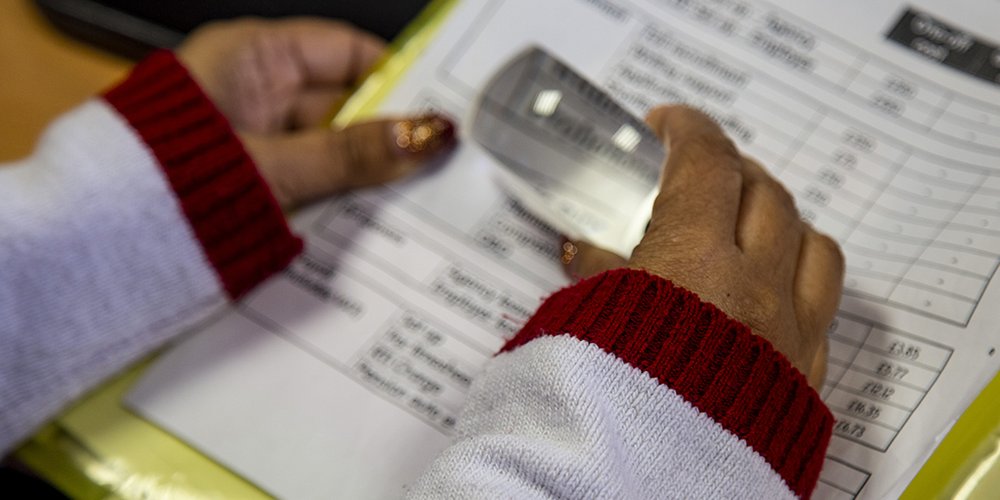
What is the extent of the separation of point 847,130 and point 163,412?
348 millimetres

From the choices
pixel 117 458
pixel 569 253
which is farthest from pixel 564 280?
pixel 117 458

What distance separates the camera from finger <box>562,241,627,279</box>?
389mm

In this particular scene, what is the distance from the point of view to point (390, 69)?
0.49 meters

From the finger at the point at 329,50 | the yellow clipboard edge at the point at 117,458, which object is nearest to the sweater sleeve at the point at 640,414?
the yellow clipboard edge at the point at 117,458

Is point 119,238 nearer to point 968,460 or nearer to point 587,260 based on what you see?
point 587,260

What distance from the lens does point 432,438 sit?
0.39 metres

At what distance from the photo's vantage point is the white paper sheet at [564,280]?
0.37m

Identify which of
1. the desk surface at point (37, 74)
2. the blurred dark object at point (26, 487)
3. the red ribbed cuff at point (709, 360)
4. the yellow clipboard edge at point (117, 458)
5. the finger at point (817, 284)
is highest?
the finger at point (817, 284)

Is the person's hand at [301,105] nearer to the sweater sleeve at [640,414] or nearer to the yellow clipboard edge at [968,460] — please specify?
the sweater sleeve at [640,414]

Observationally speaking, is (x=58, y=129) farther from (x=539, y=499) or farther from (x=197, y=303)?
(x=539, y=499)

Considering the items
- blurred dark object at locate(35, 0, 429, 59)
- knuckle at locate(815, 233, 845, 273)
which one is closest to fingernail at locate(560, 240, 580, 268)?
knuckle at locate(815, 233, 845, 273)

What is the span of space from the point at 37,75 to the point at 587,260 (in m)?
0.39

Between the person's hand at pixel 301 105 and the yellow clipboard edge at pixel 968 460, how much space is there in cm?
26

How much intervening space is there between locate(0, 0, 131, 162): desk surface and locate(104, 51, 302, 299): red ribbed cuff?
139 millimetres
